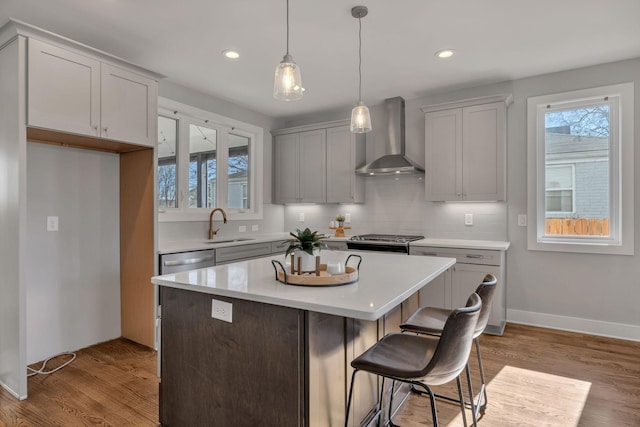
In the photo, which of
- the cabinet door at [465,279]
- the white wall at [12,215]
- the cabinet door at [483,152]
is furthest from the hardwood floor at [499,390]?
the cabinet door at [483,152]

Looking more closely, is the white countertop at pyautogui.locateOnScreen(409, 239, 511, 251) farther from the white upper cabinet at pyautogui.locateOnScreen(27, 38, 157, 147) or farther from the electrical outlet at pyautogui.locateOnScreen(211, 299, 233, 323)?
the white upper cabinet at pyautogui.locateOnScreen(27, 38, 157, 147)

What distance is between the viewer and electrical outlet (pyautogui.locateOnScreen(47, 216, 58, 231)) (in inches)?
119

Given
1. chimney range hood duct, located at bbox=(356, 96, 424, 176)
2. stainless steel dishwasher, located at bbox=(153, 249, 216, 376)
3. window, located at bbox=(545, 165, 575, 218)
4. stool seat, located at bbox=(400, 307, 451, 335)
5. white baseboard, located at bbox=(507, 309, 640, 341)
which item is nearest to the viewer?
stool seat, located at bbox=(400, 307, 451, 335)

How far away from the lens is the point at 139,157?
3.33m

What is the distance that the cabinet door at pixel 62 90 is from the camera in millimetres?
2426

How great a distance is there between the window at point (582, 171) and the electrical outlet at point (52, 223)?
4518 millimetres

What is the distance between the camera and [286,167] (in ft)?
17.3

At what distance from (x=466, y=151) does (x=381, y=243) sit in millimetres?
1364

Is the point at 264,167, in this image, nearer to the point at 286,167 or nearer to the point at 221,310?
the point at 286,167

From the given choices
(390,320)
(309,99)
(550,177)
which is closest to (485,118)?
(550,177)

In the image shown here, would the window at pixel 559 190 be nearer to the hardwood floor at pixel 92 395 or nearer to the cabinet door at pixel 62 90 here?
the hardwood floor at pixel 92 395

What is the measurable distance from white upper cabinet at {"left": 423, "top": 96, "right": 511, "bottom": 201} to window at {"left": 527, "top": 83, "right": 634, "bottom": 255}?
1.26 feet

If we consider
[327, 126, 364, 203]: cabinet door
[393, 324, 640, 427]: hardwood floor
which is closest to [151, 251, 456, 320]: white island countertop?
[393, 324, 640, 427]: hardwood floor

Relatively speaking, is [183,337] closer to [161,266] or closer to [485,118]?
[161,266]
